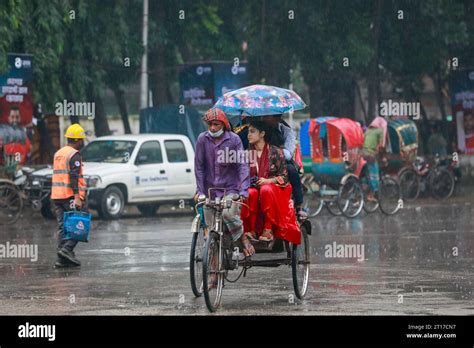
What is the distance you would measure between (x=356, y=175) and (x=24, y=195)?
688 centimetres

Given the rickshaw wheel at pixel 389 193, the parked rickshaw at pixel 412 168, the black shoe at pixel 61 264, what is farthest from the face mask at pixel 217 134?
the parked rickshaw at pixel 412 168

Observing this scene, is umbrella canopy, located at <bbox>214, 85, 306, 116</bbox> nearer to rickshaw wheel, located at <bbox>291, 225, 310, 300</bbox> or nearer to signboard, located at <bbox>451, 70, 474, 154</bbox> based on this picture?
rickshaw wheel, located at <bbox>291, 225, 310, 300</bbox>

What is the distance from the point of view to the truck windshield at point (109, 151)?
88.2 ft

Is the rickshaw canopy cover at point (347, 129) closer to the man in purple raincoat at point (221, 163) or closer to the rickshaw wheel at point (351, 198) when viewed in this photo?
the rickshaw wheel at point (351, 198)

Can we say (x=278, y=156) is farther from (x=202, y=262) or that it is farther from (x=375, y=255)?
(x=375, y=255)

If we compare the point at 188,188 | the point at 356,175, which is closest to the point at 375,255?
the point at 356,175

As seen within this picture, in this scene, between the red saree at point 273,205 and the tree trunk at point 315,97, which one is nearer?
the red saree at point 273,205

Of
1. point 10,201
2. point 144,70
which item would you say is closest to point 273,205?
point 10,201

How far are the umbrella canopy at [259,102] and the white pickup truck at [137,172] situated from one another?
13141 millimetres

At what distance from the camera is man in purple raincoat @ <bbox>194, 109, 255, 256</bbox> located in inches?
478

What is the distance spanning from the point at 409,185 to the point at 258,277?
16.9 m

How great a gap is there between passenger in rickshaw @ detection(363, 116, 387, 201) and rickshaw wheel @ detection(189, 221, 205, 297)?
570 inches

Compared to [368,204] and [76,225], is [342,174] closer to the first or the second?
[368,204]

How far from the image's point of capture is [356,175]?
2645 centimetres
